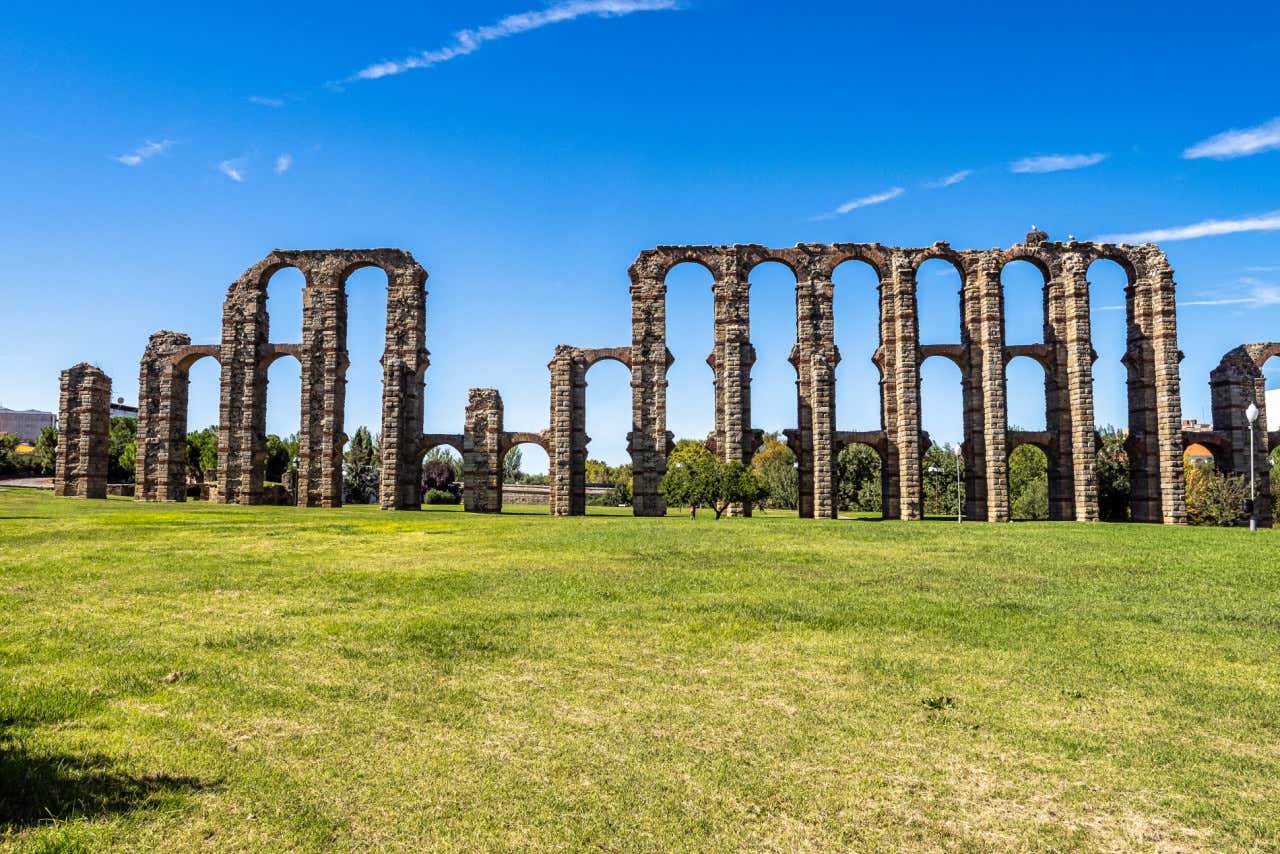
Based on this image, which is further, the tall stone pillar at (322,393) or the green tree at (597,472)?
the green tree at (597,472)

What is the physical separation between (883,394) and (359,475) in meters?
43.2

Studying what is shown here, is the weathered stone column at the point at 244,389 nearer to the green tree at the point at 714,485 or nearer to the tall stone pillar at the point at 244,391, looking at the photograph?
the tall stone pillar at the point at 244,391

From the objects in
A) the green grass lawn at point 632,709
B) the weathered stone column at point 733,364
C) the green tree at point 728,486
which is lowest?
the green grass lawn at point 632,709

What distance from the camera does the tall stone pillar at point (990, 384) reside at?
37406 mm

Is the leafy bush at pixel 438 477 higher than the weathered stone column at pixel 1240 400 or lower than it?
lower

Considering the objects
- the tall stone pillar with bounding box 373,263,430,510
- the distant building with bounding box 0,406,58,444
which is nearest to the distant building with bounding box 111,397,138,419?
the distant building with bounding box 0,406,58,444

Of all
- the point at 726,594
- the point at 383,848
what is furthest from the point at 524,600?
the point at 383,848

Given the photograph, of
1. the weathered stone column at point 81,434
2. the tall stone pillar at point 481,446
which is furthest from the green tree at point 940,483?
the weathered stone column at point 81,434

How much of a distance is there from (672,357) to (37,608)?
30.8m

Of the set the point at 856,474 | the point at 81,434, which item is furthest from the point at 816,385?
the point at 81,434

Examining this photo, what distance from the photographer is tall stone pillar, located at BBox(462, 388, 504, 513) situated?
38812 millimetres

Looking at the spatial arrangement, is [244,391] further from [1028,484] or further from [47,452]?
[47,452]

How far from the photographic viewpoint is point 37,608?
10344mm

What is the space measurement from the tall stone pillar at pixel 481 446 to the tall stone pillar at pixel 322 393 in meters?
7.34
